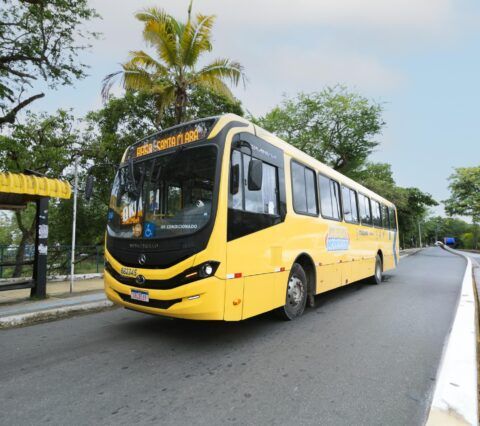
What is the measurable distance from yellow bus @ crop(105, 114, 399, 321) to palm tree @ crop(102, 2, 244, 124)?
6.69 meters

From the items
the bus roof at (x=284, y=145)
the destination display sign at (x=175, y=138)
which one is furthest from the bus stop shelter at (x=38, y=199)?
the bus roof at (x=284, y=145)

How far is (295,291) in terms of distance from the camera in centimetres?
591

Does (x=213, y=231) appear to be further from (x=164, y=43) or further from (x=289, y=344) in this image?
(x=164, y=43)

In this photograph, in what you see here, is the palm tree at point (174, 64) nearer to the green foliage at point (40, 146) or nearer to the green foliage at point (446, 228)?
the green foliage at point (40, 146)

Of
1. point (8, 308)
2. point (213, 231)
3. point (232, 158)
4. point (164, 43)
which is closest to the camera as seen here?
point (213, 231)

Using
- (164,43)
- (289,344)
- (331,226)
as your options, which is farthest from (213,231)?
(164,43)

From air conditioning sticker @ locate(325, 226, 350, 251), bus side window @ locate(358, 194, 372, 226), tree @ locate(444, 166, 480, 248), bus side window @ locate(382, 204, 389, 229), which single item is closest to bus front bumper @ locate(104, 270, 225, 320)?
air conditioning sticker @ locate(325, 226, 350, 251)

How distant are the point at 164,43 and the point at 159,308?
970cm

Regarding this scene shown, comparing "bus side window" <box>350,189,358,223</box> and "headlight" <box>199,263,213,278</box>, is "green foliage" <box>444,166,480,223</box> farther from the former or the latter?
"headlight" <box>199,263,213,278</box>

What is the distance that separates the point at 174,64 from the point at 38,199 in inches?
254

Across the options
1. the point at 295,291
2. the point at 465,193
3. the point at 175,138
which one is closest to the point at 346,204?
the point at 295,291

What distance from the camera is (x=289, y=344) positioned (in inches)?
183

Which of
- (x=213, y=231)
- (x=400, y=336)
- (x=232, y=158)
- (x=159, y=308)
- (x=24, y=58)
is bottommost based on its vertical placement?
(x=400, y=336)

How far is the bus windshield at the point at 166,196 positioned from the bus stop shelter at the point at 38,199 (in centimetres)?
297
